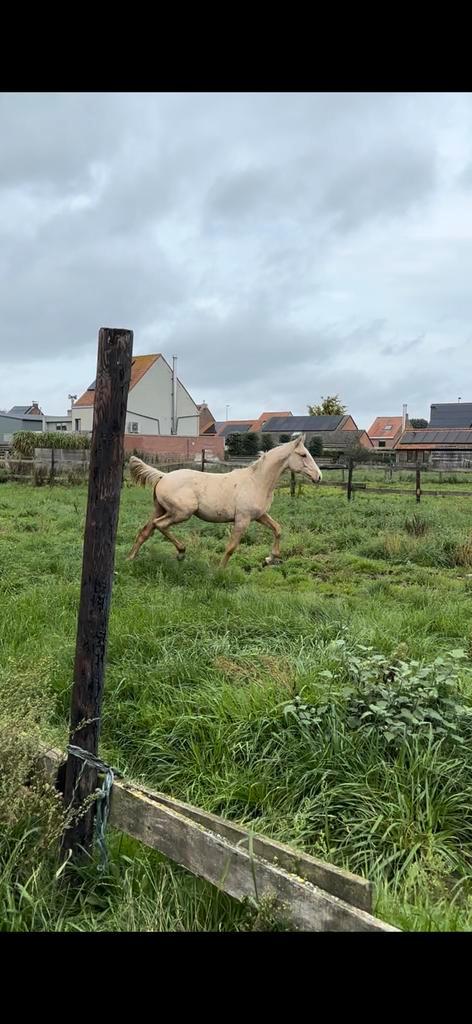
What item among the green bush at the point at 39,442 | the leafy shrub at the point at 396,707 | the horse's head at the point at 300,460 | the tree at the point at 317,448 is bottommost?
the leafy shrub at the point at 396,707

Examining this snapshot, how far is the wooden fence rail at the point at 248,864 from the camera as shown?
6.02 feet

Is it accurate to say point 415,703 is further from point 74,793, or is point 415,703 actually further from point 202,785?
point 74,793

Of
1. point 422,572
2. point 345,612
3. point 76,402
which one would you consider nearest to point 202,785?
point 345,612

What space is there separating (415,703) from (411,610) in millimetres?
2990

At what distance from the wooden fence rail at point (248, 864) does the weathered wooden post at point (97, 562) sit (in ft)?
0.49

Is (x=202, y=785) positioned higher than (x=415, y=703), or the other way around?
(x=415, y=703)

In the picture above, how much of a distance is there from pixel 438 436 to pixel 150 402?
28526 mm

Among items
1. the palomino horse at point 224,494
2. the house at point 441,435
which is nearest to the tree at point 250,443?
the house at point 441,435

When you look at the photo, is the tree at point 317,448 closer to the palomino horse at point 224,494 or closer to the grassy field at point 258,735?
the palomino horse at point 224,494

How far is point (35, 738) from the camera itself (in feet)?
8.57

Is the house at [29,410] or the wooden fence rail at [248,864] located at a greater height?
the house at [29,410]

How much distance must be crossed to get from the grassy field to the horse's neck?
2.37 meters

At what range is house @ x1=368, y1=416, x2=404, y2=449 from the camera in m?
78.2

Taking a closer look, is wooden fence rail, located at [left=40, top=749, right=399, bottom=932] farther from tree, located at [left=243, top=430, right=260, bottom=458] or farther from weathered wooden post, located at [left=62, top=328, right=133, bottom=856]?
tree, located at [left=243, top=430, right=260, bottom=458]
